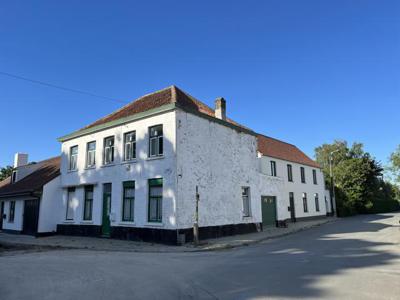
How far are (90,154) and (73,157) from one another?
2.28 meters

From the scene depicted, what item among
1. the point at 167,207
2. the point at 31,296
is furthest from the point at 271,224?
the point at 31,296

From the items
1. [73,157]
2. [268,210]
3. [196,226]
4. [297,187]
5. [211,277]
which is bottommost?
[211,277]

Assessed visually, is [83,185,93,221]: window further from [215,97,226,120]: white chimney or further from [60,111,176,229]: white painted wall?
[215,97,226,120]: white chimney

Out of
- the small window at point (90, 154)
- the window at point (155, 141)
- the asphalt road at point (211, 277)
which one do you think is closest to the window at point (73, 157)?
the small window at point (90, 154)

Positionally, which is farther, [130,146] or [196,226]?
[130,146]

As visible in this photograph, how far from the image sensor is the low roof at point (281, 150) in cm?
2984

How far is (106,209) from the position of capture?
19781mm

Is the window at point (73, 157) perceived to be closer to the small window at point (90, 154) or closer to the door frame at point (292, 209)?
the small window at point (90, 154)

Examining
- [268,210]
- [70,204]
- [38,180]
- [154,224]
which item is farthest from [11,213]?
[268,210]

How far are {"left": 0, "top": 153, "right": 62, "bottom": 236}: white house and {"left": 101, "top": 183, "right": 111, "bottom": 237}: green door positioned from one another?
5.12 meters

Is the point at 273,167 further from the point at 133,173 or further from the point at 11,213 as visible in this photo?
the point at 11,213

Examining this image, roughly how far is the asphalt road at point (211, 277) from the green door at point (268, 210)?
11797mm

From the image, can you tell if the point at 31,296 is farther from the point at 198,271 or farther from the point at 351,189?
the point at 351,189

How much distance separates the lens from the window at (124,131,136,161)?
62.5ft
